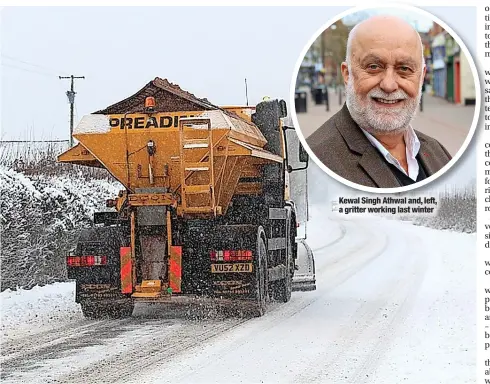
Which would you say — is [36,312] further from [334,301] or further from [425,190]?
[425,190]

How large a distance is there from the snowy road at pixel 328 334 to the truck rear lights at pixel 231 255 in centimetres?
63

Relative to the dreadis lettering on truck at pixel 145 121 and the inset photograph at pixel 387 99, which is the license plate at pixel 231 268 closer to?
the dreadis lettering on truck at pixel 145 121

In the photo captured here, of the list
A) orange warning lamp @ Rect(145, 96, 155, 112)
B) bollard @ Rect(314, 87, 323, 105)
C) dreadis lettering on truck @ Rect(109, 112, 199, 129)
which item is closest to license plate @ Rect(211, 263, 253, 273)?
dreadis lettering on truck @ Rect(109, 112, 199, 129)

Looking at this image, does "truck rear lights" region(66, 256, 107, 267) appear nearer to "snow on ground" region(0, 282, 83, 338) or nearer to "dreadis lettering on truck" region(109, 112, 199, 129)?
"snow on ground" region(0, 282, 83, 338)

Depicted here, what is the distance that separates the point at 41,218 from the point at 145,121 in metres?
1.76

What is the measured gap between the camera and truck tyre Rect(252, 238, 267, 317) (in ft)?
33.8

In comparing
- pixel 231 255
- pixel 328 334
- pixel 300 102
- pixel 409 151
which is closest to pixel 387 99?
pixel 409 151

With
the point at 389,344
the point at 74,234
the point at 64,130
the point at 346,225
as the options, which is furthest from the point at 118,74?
the point at 389,344

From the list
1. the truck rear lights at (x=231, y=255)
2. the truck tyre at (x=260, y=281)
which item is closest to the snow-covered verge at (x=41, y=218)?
the truck rear lights at (x=231, y=255)

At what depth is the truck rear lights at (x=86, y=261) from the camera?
10281mm

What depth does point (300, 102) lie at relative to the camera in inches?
361

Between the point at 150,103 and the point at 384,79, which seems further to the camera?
the point at 150,103

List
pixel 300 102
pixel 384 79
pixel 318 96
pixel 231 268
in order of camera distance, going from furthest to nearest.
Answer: pixel 231 268 < pixel 300 102 < pixel 318 96 < pixel 384 79

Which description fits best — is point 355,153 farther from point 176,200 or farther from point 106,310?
point 106,310
